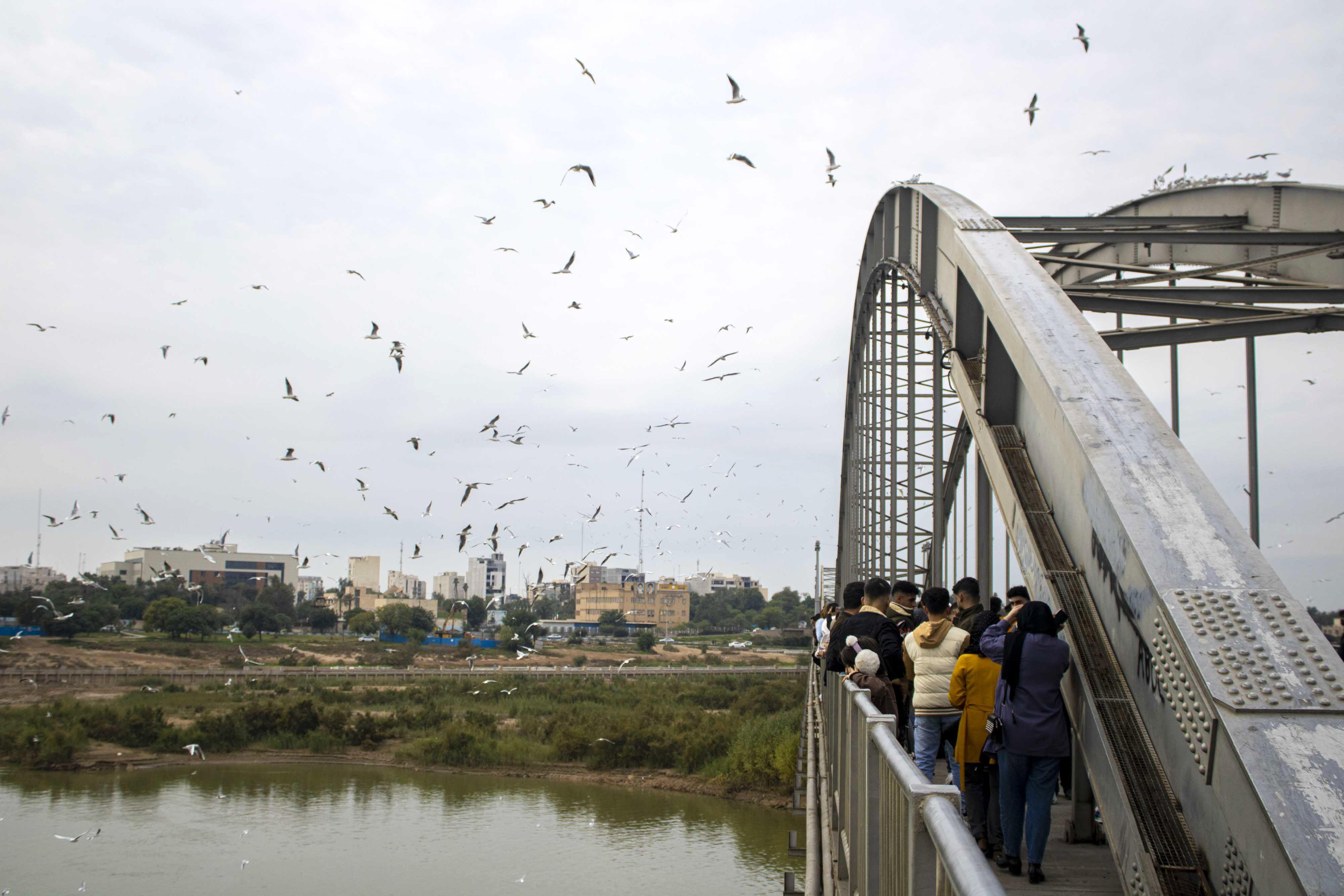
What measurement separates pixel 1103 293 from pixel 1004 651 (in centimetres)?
525

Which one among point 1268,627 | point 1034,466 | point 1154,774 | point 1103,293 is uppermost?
point 1103,293

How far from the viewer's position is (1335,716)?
292 cm

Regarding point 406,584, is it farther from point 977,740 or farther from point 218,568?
point 977,740

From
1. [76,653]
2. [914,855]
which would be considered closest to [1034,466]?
[914,855]

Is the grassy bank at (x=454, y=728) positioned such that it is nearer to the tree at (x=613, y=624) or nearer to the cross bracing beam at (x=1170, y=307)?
the cross bracing beam at (x=1170, y=307)

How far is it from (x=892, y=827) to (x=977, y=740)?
2253 mm

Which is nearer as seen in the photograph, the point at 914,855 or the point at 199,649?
the point at 914,855

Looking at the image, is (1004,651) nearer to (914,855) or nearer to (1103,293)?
(914,855)

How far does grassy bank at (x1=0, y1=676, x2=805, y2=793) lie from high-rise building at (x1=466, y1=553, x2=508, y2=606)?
3934cm

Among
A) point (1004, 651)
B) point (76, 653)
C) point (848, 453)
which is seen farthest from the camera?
point (76, 653)

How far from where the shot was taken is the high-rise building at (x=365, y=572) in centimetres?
8450

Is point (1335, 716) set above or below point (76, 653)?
above

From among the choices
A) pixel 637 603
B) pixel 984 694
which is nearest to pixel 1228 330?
pixel 984 694

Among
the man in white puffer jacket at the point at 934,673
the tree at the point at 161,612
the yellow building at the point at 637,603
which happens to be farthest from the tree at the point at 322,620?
the man in white puffer jacket at the point at 934,673
